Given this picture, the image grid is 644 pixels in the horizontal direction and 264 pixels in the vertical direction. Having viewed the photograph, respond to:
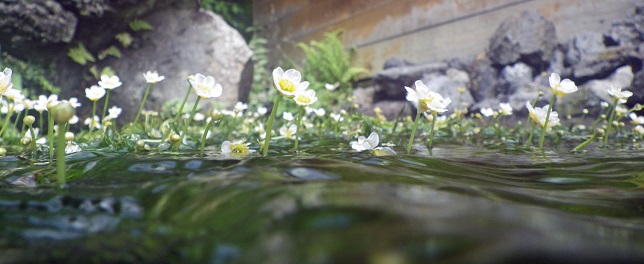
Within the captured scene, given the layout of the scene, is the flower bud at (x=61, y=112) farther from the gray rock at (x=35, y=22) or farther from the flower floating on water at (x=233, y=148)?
the gray rock at (x=35, y=22)

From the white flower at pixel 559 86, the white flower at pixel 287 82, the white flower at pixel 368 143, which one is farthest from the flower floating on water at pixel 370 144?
the white flower at pixel 559 86

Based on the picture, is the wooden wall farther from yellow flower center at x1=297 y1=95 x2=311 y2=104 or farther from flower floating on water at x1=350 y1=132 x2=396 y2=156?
yellow flower center at x1=297 y1=95 x2=311 y2=104

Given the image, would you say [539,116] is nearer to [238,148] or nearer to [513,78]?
[238,148]

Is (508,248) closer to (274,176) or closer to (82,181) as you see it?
(274,176)

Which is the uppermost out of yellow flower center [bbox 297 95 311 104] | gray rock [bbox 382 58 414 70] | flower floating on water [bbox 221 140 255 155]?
gray rock [bbox 382 58 414 70]

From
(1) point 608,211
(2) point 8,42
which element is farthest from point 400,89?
(1) point 608,211

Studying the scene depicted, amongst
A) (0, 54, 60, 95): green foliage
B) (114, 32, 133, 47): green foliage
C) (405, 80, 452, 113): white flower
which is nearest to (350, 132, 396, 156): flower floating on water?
(405, 80, 452, 113): white flower
